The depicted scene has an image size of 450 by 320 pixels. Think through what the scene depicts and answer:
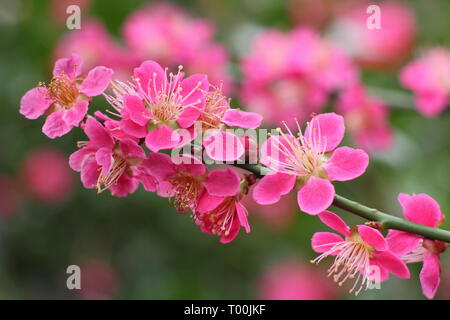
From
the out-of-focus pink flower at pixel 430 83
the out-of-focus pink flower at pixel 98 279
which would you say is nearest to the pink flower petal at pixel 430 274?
the out-of-focus pink flower at pixel 430 83

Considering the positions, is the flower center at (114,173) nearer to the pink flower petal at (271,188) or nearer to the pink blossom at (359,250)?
the pink flower petal at (271,188)

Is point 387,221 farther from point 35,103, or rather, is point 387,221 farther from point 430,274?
point 35,103

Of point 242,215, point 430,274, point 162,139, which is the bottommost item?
point 430,274

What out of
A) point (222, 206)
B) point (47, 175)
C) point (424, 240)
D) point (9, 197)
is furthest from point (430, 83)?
point (9, 197)

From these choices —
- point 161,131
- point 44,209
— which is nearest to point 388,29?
point 44,209

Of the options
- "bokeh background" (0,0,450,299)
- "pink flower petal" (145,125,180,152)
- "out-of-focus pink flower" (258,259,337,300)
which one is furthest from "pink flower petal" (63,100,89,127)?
"out-of-focus pink flower" (258,259,337,300)

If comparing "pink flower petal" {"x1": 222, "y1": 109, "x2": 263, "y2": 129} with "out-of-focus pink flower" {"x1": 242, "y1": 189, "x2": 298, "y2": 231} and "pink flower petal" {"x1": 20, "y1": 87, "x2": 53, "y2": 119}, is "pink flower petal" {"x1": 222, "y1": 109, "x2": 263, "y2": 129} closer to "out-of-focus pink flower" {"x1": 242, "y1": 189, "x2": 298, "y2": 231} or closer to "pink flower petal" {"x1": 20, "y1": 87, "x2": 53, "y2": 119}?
"pink flower petal" {"x1": 20, "y1": 87, "x2": 53, "y2": 119}
